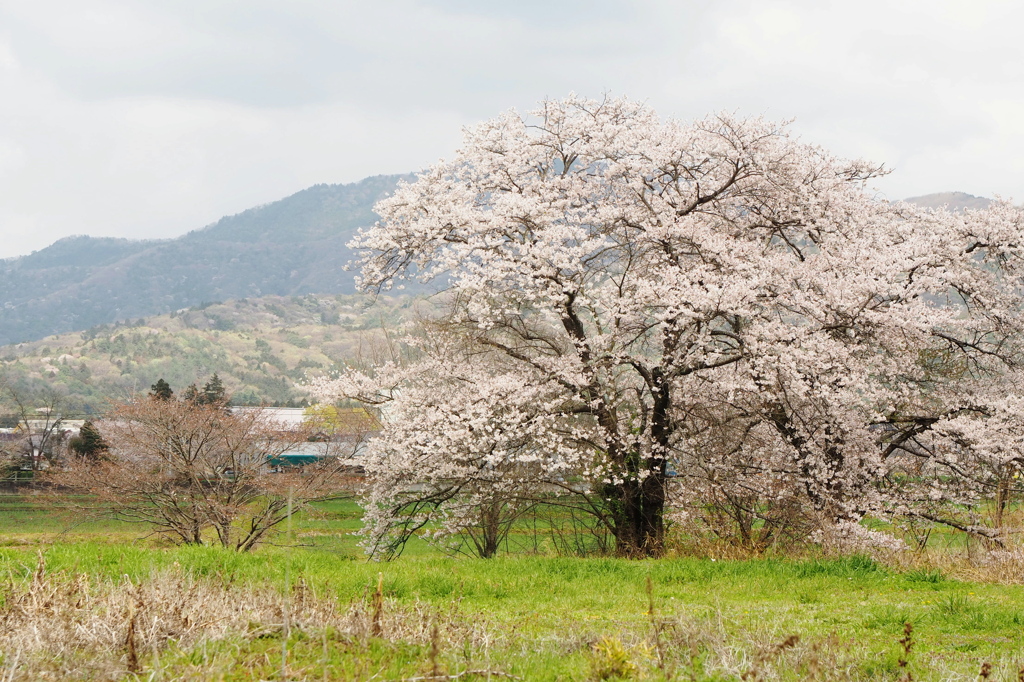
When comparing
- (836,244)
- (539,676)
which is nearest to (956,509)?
(836,244)

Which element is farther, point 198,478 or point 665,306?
point 198,478

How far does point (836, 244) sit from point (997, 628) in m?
10.6

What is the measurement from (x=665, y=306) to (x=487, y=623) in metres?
8.95

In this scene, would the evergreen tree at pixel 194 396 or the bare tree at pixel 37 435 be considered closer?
the evergreen tree at pixel 194 396

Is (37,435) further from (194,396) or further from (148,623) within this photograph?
(148,623)

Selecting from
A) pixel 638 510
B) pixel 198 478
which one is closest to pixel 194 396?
pixel 198 478

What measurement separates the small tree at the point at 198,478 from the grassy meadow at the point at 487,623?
10290 millimetres

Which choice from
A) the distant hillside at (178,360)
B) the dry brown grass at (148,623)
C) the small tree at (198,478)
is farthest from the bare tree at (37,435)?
the dry brown grass at (148,623)

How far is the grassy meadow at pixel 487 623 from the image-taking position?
14.7 ft

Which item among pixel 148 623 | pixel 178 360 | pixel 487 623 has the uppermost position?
pixel 178 360

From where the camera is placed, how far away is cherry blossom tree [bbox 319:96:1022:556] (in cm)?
1375

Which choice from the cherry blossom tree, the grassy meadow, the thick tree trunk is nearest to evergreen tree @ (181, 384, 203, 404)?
the cherry blossom tree

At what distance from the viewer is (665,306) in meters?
14.0

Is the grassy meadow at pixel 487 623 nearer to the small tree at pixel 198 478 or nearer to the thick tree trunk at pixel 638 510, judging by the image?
the thick tree trunk at pixel 638 510
